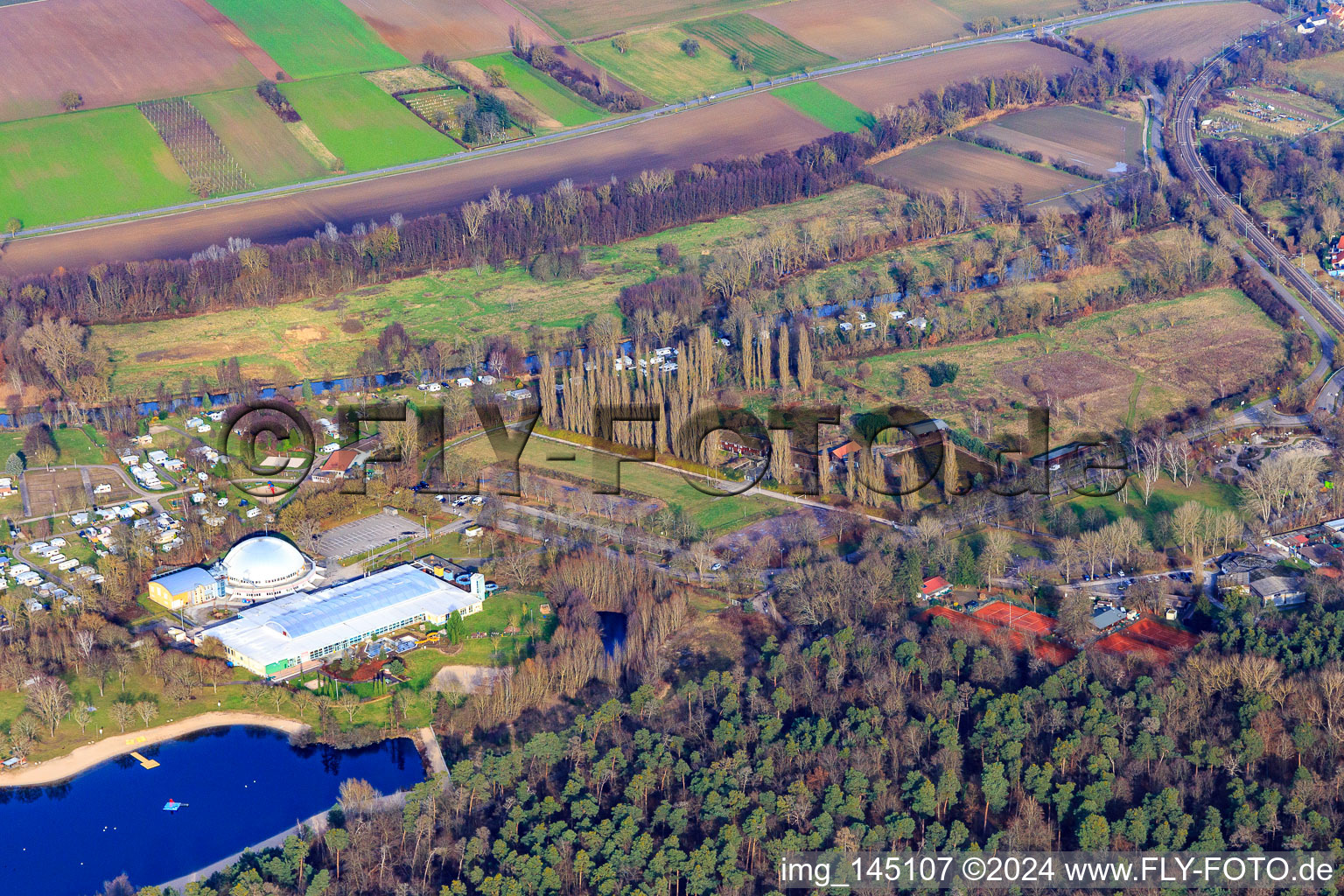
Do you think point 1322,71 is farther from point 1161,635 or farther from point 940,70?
point 1161,635

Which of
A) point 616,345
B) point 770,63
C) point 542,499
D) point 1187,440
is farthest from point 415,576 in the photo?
point 770,63

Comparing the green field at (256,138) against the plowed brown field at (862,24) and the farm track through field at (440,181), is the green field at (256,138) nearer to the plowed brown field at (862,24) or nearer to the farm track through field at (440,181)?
the farm track through field at (440,181)

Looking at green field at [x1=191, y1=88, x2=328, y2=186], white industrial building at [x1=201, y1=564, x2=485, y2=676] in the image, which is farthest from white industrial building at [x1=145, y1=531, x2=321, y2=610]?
green field at [x1=191, y1=88, x2=328, y2=186]

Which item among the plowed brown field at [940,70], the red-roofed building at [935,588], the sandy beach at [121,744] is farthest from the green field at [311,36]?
the red-roofed building at [935,588]

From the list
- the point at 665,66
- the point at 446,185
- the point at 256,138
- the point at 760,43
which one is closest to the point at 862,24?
the point at 760,43

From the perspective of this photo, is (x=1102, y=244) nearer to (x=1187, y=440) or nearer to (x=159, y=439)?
(x=1187, y=440)

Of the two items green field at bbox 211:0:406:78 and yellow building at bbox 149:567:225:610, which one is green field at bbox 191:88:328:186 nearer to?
green field at bbox 211:0:406:78
